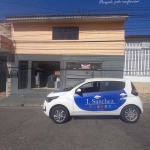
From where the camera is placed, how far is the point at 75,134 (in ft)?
15.4

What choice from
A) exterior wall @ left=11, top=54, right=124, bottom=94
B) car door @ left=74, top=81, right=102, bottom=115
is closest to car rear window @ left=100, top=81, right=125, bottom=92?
car door @ left=74, top=81, right=102, bottom=115

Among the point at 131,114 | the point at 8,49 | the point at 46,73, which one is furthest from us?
the point at 46,73

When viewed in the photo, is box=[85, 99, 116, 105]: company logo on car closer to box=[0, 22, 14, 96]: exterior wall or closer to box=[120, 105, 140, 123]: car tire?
box=[120, 105, 140, 123]: car tire

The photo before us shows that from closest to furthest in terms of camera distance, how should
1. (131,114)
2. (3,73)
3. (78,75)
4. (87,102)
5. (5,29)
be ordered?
(87,102) → (131,114) → (78,75) → (5,29) → (3,73)

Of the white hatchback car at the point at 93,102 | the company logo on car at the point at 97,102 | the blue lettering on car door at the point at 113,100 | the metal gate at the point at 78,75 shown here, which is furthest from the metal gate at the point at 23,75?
the blue lettering on car door at the point at 113,100

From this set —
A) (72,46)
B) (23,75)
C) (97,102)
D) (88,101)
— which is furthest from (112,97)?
(23,75)

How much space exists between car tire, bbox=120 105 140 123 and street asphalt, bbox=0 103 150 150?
195 mm

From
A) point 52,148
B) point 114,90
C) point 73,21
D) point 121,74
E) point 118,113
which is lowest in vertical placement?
point 52,148

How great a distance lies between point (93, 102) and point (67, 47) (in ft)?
23.2

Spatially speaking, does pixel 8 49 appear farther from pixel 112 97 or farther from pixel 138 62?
pixel 138 62

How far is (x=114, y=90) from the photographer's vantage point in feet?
19.5

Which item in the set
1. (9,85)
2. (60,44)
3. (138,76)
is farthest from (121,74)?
(9,85)

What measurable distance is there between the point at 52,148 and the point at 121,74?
9.14m

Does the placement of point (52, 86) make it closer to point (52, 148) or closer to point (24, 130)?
point (24, 130)
